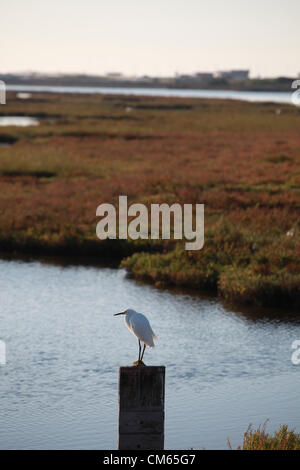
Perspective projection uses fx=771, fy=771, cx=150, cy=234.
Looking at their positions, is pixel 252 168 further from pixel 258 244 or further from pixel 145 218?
pixel 258 244

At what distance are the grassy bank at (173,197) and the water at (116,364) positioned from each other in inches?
46.6

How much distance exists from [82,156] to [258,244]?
23.6m

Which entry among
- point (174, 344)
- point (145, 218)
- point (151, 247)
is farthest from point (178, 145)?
point (174, 344)

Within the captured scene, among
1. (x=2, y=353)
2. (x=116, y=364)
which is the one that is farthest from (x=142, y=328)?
(x=2, y=353)

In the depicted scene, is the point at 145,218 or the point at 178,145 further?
the point at 178,145

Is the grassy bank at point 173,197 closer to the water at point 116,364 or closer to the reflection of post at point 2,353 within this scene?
the water at point 116,364

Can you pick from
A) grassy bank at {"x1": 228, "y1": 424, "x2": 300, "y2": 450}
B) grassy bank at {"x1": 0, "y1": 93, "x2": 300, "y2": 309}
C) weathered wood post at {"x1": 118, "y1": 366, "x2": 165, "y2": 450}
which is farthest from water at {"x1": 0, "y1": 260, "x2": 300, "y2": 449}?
weathered wood post at {"x1": 118, "y1": 366, "x2": 165, "y2": 450}

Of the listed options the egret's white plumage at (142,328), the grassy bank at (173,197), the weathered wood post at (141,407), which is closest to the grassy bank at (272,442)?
the egret's white plumage at (142,328)

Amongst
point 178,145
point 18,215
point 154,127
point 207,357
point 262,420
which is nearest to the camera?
point 262,420

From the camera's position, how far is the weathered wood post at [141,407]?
7.64 meters

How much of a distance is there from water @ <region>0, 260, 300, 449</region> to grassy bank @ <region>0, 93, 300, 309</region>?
1183 mm

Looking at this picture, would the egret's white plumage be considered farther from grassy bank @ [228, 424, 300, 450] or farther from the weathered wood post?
the weathered wood post

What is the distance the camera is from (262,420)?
12305 mm

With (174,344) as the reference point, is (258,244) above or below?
above
